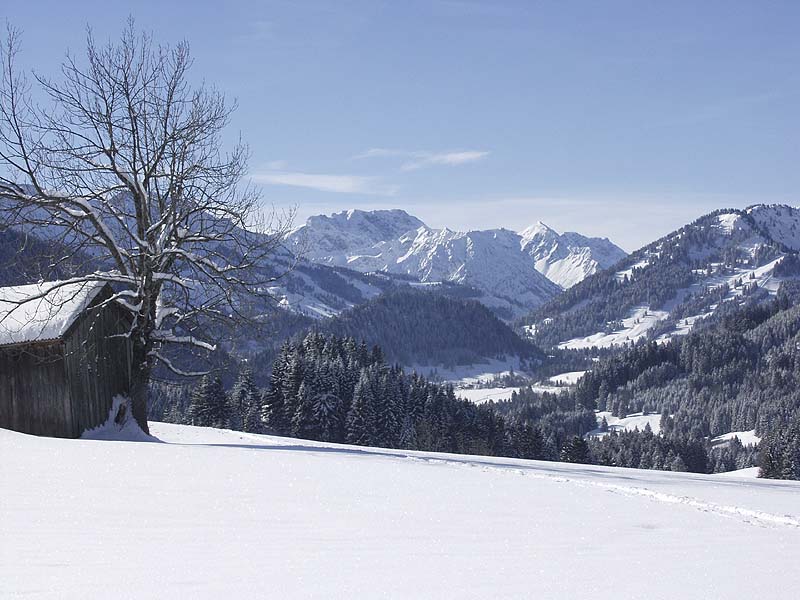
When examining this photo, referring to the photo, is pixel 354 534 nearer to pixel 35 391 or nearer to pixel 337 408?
pixel 35 391

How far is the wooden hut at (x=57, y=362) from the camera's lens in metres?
20.5

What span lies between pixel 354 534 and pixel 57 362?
1563 centimetres

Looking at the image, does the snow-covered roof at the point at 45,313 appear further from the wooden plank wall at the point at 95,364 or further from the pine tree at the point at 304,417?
the pine tree at the point at 304,417

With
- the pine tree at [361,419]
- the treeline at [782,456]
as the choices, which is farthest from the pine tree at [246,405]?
the treeline at [782,456]

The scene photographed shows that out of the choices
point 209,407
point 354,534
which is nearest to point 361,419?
point 209,407

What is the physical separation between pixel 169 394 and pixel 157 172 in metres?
117

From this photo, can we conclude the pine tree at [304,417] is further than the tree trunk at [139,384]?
Yes

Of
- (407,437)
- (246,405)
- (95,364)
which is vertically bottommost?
(407,437)

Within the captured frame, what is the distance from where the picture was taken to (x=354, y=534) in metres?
8.61

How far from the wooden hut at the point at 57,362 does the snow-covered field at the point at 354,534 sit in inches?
239

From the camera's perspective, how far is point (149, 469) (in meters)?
Result: 12.5

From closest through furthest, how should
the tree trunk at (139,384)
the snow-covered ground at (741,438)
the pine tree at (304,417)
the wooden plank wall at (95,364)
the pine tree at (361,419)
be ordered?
the wooden plank wall at (95,364) < the tree trunk at (139,384) < the pine tree at (304,417) < the pine tree at (361,419) < the snow-covered ground at (741,438)

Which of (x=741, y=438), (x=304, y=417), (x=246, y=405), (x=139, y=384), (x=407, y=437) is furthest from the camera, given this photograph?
(x=741, y=438)

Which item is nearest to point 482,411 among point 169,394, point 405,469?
point 169,394
